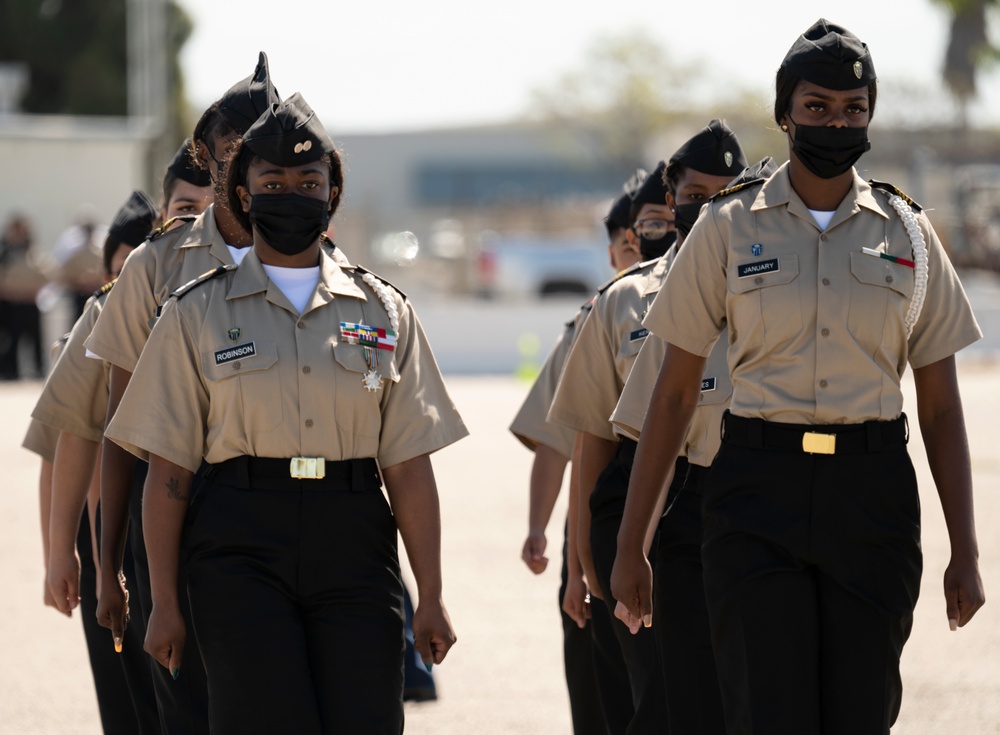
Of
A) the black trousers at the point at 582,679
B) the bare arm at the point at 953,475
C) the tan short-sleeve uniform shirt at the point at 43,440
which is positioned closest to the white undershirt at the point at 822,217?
the bare arm at the point at 953,475

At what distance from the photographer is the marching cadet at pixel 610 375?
512 cm

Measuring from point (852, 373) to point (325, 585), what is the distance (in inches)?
54.6

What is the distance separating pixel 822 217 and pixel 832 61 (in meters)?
0.38

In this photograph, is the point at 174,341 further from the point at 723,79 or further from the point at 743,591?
the point at 723,79

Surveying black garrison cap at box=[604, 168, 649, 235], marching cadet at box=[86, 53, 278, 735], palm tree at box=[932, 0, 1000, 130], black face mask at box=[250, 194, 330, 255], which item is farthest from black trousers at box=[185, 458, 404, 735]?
palm tree at box=[932, 0, 1000, 130]

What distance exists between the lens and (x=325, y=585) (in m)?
4.05

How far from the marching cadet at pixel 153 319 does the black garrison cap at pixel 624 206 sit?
5.52 feet

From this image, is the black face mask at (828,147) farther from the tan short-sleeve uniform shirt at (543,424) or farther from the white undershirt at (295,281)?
the tan short-sleeve uniform shirt at (543,424)

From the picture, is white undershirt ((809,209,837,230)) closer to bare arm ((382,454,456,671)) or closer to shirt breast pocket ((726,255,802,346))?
shirt breast pocket ((726,255,802,346))

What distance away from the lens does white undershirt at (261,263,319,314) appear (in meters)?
4.25

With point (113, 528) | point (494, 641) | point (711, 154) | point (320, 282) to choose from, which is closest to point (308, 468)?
point (320, 282)

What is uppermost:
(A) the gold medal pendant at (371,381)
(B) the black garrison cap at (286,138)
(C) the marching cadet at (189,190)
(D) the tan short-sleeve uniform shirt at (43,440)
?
(B) the black garrison cap at (286,138)

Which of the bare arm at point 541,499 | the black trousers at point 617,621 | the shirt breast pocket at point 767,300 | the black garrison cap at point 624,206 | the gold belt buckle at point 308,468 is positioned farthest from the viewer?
the black garrison cap at point 624,206

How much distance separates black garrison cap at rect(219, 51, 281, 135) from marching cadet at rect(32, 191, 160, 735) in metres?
0.76
